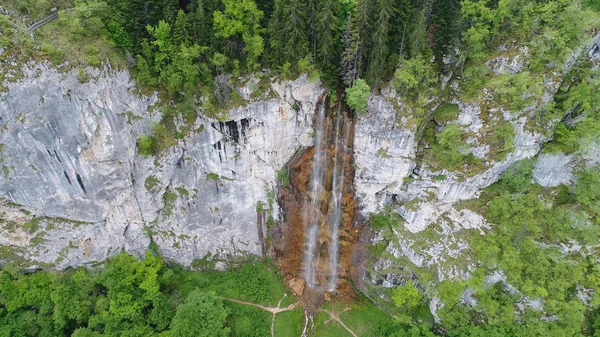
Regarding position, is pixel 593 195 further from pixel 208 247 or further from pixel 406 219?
pixel 208 247

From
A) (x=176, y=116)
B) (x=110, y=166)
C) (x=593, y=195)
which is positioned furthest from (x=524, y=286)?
(x=110, y=166)

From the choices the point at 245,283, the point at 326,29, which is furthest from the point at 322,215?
the point at 326,29

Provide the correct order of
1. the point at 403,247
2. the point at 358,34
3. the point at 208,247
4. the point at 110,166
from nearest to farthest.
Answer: the point at 358,34 → the point at 110,166 → the point at 403,247 → the point at 208,247

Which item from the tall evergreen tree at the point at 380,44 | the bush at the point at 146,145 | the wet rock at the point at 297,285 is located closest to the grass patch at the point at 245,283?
the wet rock at the point at 297,285

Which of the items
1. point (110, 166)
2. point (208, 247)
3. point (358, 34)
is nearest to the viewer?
point (358, 34)

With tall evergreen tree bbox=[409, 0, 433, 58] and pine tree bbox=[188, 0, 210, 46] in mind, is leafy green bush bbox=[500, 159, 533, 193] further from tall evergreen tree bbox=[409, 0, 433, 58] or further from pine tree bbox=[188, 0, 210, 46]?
pine tree bbox=[188, 0, 210, 46]

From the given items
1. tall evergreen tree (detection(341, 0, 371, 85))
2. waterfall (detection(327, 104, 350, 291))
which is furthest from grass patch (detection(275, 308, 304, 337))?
tall evergreen tree (detection(341, 0, 371, 85))
